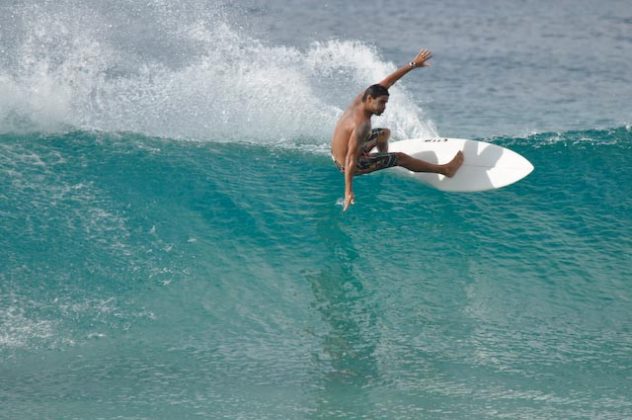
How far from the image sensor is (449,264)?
10.0 m

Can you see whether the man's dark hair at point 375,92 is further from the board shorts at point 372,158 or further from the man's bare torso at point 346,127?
the board shorts at point 372,158

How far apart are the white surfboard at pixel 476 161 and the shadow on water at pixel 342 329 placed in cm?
124

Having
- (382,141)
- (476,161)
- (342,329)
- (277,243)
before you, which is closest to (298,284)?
(277,243)

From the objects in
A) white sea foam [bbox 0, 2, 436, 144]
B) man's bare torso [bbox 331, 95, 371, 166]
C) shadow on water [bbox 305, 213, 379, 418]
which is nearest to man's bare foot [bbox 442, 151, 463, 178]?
shadow on water [bbox 305, 213, 379, 418]

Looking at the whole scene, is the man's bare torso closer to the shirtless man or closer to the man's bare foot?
the shirtless man

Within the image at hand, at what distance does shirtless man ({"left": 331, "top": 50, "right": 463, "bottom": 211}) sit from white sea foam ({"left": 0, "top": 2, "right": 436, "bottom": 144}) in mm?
2033

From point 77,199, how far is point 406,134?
4.05 m

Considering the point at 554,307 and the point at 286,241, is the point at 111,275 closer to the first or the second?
the point at 286,241

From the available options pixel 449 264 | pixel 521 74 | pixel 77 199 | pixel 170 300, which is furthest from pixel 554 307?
pixel 521 74

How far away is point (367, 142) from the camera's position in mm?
10109

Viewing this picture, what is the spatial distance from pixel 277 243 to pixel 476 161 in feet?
7.42

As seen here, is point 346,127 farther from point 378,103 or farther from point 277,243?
point 277,243

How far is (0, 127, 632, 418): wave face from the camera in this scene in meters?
7.91

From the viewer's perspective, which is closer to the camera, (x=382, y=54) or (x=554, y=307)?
(x=554, y=307)
